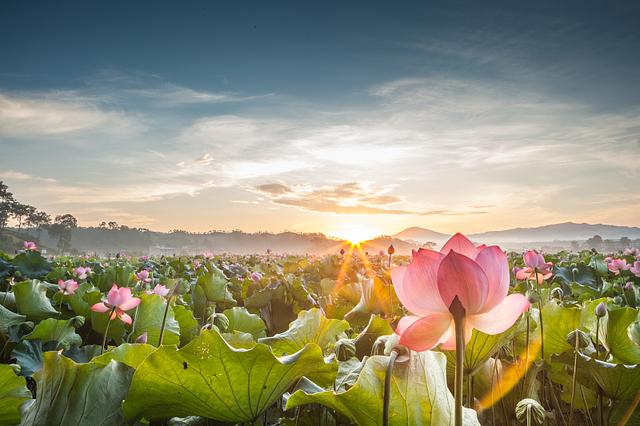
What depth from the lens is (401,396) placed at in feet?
3.31

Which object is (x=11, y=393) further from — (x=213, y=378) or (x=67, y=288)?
(x=67, y=288)

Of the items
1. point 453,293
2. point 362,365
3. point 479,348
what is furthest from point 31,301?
point 453,293

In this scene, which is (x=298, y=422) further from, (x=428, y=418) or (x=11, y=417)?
(x=11, y=417)

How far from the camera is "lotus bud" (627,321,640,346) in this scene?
194 centimetres

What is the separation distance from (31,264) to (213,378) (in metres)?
5.37

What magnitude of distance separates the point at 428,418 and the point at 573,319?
1.49m

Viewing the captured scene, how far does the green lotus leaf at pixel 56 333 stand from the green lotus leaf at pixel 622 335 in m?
2.60

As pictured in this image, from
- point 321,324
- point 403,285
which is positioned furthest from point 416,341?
point 321,324

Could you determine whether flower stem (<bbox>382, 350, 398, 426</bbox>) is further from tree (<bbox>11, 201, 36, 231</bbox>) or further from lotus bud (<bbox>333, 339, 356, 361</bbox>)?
tree (<bbox>11, 201, 36, 231</bbox>)

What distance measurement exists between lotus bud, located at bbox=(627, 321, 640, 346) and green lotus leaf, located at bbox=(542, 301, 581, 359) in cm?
24

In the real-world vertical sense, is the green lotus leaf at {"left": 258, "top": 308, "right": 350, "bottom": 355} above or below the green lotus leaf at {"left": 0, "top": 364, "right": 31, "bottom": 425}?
above

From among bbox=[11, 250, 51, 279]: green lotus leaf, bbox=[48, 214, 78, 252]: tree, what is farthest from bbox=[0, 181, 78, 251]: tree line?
bbox=[11, 250, 51, 279]: green lotus leaf

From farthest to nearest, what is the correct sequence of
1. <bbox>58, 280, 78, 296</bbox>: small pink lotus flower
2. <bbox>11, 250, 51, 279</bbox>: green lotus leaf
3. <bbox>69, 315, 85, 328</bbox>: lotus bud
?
1. <bbox>11, 250, 51, 279</bbox>: green lotus leaf
2. <bbox>58, 280, 78, 296</bbox>: small pink lotus flower
3. <bbox>69, 315, 85, 328</bbox>: lotus bud

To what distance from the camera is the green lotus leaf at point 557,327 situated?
2123 mm
